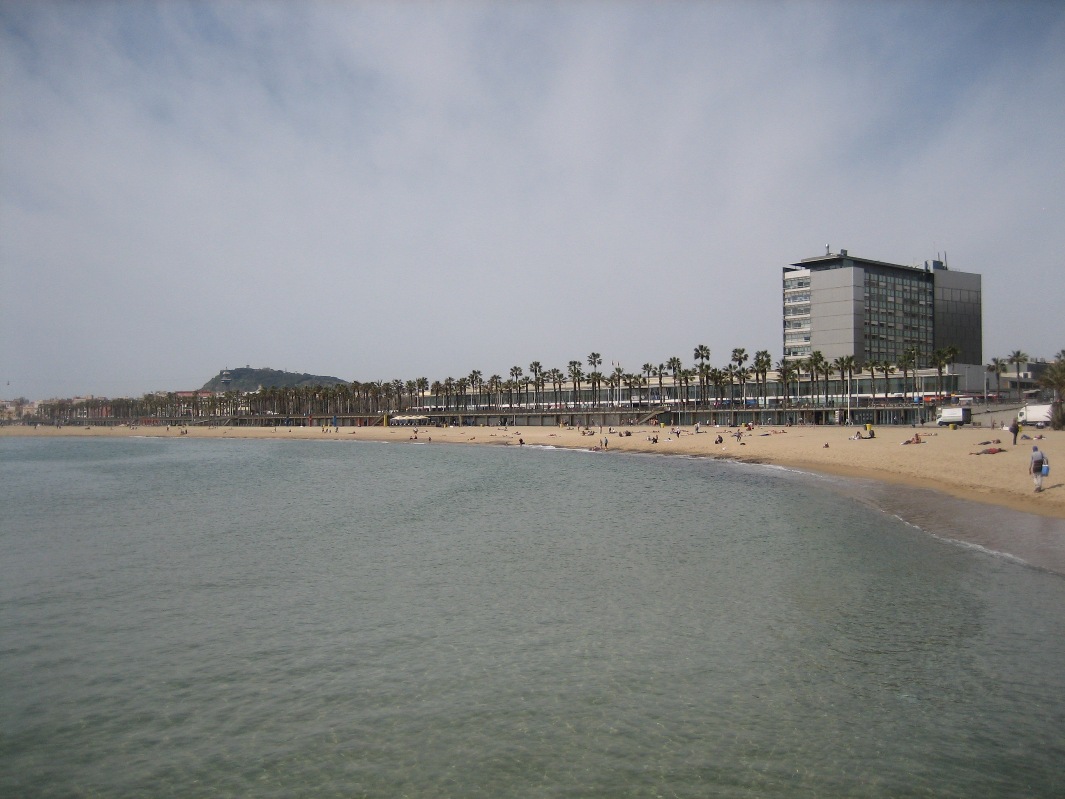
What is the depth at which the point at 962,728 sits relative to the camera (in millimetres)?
11148

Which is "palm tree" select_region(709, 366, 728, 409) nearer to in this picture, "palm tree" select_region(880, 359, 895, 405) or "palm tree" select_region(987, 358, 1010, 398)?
"palm tree" select_region(880, 359, 895, 405)

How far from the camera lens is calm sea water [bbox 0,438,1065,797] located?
10281mm

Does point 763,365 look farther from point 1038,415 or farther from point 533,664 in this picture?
point 533,664

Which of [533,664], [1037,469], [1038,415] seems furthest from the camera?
[1038,415]

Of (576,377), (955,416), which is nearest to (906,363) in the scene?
(955,416)

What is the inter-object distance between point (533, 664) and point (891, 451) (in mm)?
48629

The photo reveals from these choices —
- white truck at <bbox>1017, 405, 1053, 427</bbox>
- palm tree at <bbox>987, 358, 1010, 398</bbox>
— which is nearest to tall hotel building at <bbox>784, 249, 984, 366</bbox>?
palm tree at <bbox>987, 358, 1010, 398</bbox>

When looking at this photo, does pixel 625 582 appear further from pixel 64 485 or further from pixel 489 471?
pixel 64 485

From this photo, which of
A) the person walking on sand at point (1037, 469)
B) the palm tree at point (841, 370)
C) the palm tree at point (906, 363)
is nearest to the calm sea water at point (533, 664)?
the person walking on sand at point (1037, 469)

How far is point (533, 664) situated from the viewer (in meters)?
14.3

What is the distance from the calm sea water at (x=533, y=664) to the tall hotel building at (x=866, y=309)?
134 metres

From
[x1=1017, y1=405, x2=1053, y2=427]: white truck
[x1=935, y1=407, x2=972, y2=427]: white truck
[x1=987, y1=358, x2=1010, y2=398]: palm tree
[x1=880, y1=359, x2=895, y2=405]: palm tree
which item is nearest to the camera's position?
[x1=1017, y1=405, x2=1053, y2=427]: white truck

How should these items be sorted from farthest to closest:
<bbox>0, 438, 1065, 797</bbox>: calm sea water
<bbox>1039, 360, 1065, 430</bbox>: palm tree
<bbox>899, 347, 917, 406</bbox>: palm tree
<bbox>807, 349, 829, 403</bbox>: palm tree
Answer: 1. <bbox>807, 349, 829, 403</bbox>: palm tree
2. <bbox>899, 347, 917, 406</bbox>: palm tree
3. <bbox>1039, 360, 1065, 430</bbox>: palm tree
4. <bbox>0, 438, 1065, 797</bbox>: calm sea water

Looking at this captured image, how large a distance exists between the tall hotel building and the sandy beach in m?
57.0
